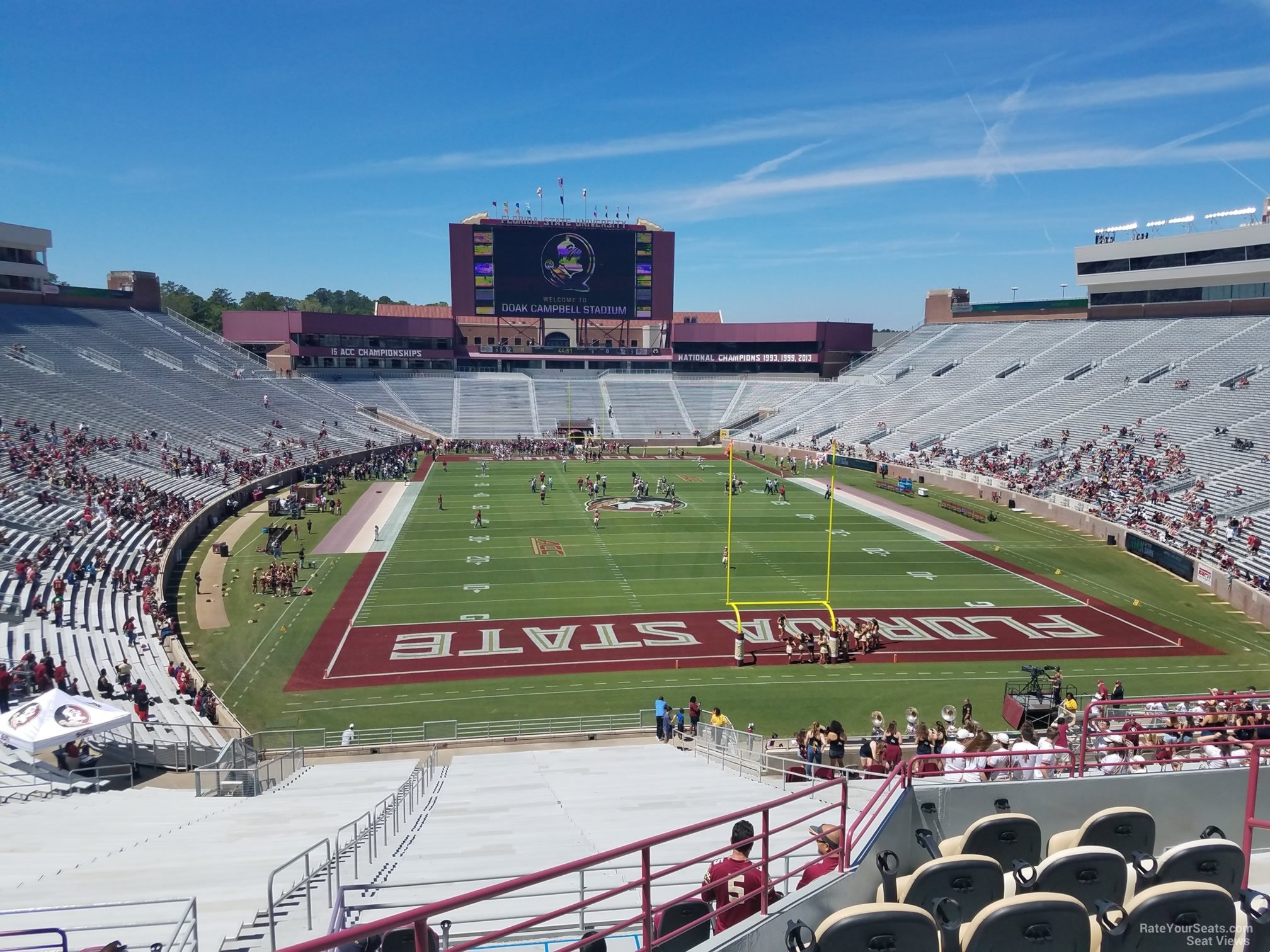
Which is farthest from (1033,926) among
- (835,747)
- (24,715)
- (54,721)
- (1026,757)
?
(24,715)

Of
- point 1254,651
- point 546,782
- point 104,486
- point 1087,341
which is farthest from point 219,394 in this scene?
point 1087,341

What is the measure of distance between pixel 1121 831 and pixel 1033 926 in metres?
1.84

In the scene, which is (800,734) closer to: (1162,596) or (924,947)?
(924,947)

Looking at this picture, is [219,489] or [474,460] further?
[474,460]

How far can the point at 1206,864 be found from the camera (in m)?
5.21

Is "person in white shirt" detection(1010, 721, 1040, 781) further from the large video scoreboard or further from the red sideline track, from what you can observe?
the large video scoreboard

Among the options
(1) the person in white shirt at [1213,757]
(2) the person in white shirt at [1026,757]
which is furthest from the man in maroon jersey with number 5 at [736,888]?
(1) the person in white shirt at [1213,757]

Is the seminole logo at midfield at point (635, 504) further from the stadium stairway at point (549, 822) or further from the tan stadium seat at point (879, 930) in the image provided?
the tan stadium seat at point (879, 930)

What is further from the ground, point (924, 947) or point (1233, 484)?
point (1233, 484)

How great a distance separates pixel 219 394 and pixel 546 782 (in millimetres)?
52525

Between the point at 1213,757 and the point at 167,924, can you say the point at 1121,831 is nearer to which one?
the point at 1213,757

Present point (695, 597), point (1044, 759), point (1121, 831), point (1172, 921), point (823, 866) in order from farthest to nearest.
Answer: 1. point (695, 597)
2. point (1044, 759)
3. point (1121, 831)
4. point (823, 866)
5. point (1172, 921)

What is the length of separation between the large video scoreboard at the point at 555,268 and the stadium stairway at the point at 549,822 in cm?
6306

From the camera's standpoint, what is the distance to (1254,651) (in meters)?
21.9
